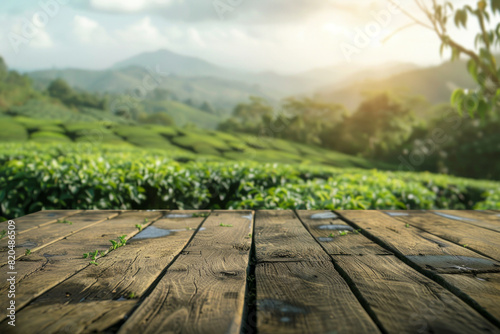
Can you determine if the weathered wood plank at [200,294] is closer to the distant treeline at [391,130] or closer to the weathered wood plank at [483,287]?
the weathered wood plank at [483,287]

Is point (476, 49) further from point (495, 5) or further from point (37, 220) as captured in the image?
point (37, 220)

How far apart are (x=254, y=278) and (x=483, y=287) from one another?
529mm

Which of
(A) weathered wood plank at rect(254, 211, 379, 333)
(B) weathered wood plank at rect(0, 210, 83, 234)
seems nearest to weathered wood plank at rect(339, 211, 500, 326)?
(A) weathered wood plank at rect(254, 211, 379, 333)

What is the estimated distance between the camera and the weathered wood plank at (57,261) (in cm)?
81

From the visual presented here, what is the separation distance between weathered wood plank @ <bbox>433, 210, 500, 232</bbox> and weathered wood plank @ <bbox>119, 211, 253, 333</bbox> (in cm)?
114

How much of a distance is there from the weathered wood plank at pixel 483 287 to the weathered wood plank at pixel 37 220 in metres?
1.52

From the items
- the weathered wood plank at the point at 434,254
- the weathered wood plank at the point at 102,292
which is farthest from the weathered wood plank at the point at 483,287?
the weathered wood plank at the point at 102,292

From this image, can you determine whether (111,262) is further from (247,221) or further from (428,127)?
(428,127)

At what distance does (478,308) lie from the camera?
0.70m

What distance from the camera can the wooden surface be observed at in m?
0.64

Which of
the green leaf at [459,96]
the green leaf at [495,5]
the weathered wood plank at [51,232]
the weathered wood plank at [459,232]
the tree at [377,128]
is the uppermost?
the tree at [377,128]

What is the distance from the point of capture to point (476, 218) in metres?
1.80

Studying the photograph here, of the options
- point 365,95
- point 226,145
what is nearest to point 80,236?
point 226,145

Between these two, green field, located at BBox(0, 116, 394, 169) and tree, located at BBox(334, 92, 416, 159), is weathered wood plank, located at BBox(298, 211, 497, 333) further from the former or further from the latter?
tree, located at BBox(334, 92, 416, 159)
